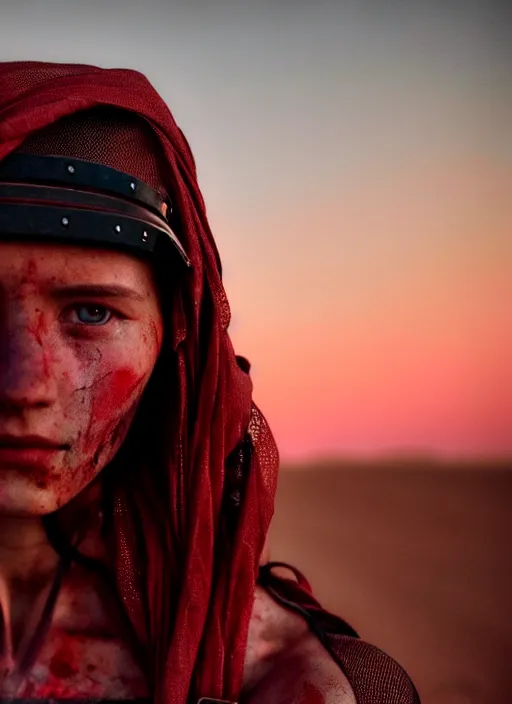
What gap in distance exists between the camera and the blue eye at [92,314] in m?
1.09

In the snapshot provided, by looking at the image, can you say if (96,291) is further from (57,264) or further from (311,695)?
(311,695)

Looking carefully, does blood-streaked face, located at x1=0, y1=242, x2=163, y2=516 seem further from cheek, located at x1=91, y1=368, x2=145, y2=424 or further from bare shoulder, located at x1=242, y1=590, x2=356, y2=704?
bare shoulder, located at x1=242, y1=590, x2=356, y2=704

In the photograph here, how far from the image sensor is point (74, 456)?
1095mm

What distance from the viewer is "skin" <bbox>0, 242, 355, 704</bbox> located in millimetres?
1040

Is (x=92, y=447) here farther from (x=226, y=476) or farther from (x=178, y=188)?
(x=178, y=188)

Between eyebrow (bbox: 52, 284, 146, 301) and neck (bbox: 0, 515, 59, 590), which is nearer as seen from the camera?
eyebrow (bbox: 52, 284, 146, 301)

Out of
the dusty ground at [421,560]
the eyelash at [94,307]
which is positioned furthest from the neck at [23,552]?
the dusty ground at [421,560]

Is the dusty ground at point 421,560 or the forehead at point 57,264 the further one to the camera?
the dusty ground at point 421,560

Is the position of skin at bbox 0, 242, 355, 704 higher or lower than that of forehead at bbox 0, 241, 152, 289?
lower

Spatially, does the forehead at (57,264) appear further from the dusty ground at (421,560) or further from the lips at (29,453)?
the dusty ground at (421,560)

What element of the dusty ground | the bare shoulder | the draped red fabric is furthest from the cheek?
the dusty ground

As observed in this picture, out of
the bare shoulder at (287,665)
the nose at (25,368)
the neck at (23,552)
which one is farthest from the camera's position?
the neck at (23,552)

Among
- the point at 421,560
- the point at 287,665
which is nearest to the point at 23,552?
the point at 287,665

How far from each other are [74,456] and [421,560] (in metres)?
3.49
